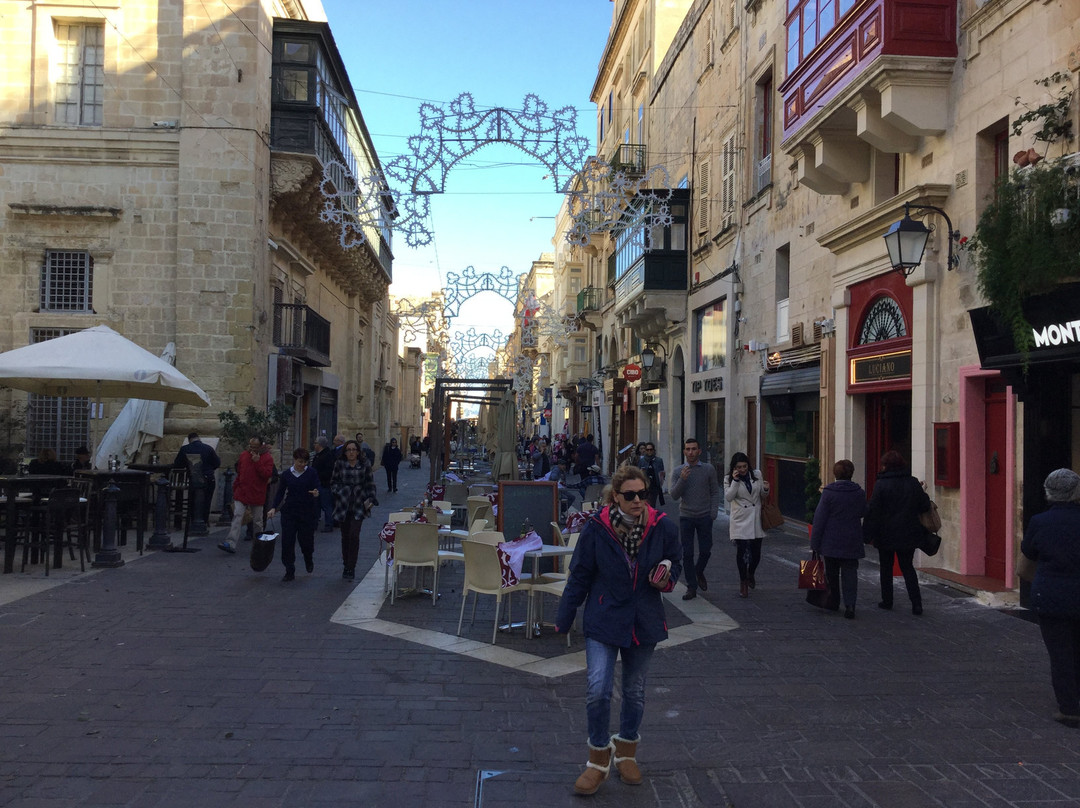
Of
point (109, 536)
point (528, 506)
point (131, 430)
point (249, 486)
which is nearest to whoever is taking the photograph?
point (528, 506)

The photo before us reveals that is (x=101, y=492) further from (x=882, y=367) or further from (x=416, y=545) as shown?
(x=882, y=367)

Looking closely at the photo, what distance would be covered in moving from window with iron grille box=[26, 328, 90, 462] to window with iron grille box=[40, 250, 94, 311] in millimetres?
Result: 565

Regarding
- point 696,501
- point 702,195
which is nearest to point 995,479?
point 696,501

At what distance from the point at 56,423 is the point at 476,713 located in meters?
15.1

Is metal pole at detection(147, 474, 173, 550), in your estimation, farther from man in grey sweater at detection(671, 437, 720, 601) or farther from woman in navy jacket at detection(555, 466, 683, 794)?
woman in navy jacket at detection(555, 466, 683, 794)

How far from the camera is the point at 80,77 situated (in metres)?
17.8

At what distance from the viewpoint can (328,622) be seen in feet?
26.7

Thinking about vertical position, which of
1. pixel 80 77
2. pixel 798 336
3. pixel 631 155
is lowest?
pixel 798 336

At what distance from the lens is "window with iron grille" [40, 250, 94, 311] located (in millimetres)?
17594

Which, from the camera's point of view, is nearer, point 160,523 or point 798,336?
Answer: point 160,523

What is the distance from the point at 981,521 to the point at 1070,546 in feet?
16.8

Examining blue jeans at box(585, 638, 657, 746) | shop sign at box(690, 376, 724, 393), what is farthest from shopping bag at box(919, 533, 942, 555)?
shop sign at box(690, 376, 724, 393)

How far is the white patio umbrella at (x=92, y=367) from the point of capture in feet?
36.6

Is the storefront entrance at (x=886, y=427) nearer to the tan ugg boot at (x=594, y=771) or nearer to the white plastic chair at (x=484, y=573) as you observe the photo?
the white plastic chair at (x=484, y=573)
